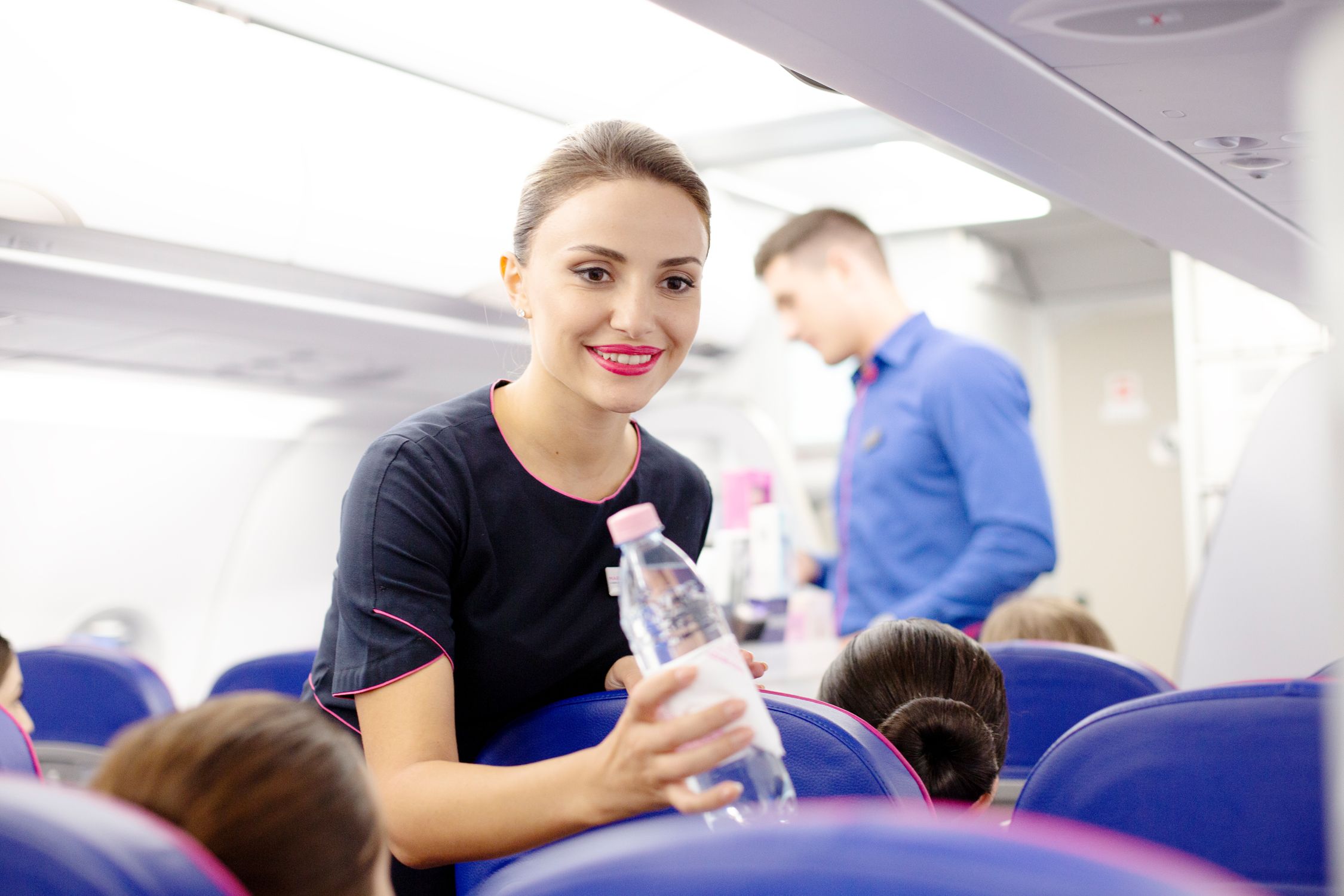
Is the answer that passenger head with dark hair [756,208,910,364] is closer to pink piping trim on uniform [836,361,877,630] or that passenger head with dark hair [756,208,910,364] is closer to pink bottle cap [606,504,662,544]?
pink piping trim on uniform [836,361,877,630]

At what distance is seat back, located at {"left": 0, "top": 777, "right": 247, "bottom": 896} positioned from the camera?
1.98 ft

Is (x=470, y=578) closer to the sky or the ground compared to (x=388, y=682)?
closer to the sky

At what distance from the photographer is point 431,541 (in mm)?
1391

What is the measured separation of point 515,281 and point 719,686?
2.76ft

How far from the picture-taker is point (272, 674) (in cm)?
287

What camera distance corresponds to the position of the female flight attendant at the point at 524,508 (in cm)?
132

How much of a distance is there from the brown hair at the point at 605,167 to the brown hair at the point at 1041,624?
59.9 inches

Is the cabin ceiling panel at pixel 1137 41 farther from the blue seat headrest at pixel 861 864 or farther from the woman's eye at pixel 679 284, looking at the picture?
the blue seat headrest at pixel 861 864

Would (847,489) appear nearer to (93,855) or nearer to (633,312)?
(633,312)

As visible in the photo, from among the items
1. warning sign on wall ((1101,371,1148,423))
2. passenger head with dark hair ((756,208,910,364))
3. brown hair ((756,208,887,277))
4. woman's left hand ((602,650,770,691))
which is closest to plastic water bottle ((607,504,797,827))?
woman's left hand ((602,650,770,691))

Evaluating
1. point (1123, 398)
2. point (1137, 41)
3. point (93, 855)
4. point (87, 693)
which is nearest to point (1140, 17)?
point (1137, 41)

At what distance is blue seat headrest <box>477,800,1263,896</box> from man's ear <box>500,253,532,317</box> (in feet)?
3.63

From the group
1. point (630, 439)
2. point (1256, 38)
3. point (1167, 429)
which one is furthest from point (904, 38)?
point (1167, 429)

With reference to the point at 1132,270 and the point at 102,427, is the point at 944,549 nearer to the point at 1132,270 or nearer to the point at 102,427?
the point at 102,427
